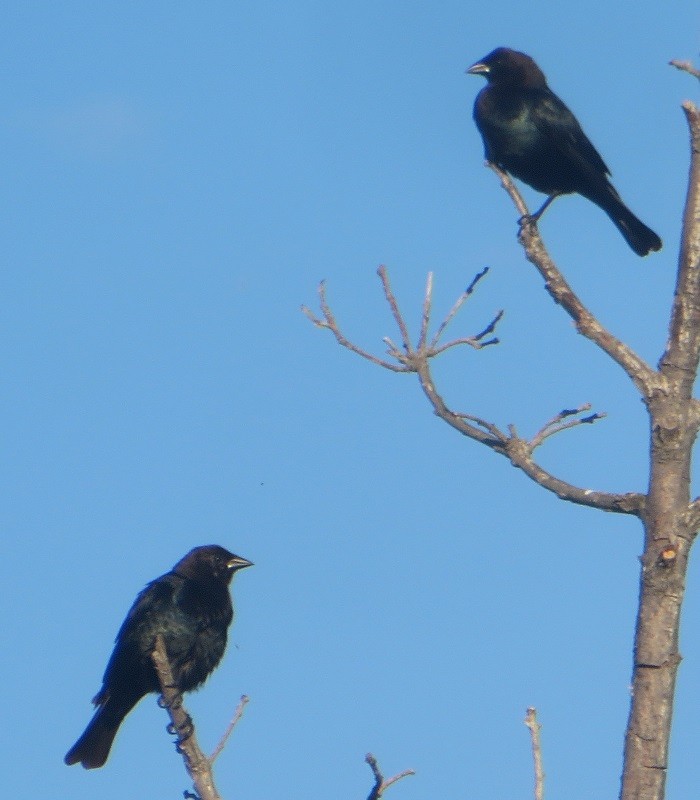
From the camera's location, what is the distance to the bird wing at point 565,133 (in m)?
7.66

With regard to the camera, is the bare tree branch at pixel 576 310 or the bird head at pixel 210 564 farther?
the bird head at pixel 210 564

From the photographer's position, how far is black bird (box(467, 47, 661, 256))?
300 inches

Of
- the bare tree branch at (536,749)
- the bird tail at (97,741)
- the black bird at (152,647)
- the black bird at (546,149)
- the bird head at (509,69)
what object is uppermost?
the bird head at (509,69)

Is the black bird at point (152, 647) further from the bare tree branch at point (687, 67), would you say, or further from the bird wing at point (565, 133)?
the bare tree branch at point (687, 67)

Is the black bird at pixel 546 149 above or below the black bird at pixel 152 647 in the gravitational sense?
above

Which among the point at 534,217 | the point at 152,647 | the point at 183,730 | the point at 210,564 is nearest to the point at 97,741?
the point at 152,647

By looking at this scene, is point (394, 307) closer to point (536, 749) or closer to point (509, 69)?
point (536, 749)

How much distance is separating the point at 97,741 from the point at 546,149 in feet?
14.0

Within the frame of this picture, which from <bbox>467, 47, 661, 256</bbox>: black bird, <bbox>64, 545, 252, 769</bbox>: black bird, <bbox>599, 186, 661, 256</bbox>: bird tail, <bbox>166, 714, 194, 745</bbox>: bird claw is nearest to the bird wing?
<bbox>467, 47, 661, 256</bbox>: black bird

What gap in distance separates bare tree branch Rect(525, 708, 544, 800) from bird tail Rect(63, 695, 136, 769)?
182 inches

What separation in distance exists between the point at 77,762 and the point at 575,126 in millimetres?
4706

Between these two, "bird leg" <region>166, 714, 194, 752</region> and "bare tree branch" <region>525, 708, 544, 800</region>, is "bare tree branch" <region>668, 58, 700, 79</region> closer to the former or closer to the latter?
"bare tree branch" <region>525, 708, 544, 800</region>

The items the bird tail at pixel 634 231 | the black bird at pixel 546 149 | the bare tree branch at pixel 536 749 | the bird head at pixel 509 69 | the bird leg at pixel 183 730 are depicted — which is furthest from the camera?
the bird head at pixel 509 69

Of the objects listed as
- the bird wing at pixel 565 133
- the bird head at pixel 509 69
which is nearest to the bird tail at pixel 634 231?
the bird wing at pixel 565 133
